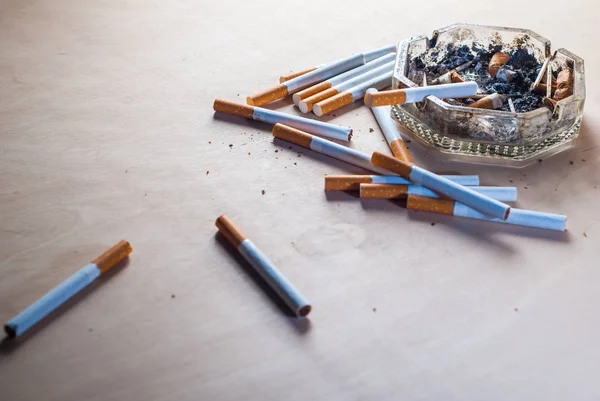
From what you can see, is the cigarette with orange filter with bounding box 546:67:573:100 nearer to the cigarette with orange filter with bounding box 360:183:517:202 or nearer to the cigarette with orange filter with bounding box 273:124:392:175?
the cigarette with orange filter with bounding box 360:183:517:202

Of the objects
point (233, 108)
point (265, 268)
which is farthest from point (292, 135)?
point (265, 268)

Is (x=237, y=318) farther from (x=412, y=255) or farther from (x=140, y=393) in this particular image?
(x=412, y=255)

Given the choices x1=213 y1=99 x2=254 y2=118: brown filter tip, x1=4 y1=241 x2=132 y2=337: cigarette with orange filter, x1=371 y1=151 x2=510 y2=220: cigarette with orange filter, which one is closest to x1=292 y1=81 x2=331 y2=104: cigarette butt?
x1=213 y1=99 x2=254 y2=118: brown filter tip

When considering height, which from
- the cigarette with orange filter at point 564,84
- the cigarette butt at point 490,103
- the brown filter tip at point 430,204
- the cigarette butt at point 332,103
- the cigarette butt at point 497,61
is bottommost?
the brown filter tip at point 430,204

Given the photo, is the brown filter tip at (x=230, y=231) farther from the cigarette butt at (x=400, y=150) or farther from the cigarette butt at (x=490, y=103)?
the cigarette butt at (x=490, y=103)

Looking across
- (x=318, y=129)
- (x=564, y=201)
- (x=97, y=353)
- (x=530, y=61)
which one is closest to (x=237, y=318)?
(x=97, y=353)

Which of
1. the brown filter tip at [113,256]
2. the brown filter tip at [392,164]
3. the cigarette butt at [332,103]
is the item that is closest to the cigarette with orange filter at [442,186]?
the brown filter tip at [392,164]
